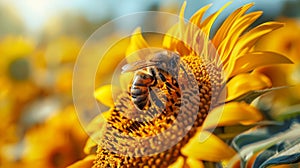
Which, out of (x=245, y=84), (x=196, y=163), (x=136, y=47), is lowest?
(x=196, y=163)

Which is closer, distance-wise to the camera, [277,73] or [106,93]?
[277,73]

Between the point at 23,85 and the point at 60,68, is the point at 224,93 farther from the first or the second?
the point at 23,85

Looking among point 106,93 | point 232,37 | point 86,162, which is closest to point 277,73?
point 232,37

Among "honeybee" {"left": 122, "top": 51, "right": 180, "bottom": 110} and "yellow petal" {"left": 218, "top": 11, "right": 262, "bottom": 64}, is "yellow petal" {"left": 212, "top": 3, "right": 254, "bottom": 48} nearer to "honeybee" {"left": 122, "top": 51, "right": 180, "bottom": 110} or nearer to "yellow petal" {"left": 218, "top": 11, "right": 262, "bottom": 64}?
"yellow petal" {"left": 218, "top": 11, "right": 262, "bottom": 64}

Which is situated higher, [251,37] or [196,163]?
[251,37]

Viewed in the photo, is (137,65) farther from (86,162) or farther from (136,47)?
(86,162)

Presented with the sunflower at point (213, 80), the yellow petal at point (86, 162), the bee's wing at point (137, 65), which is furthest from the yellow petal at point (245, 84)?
the yellow petal at point (86, 162)
